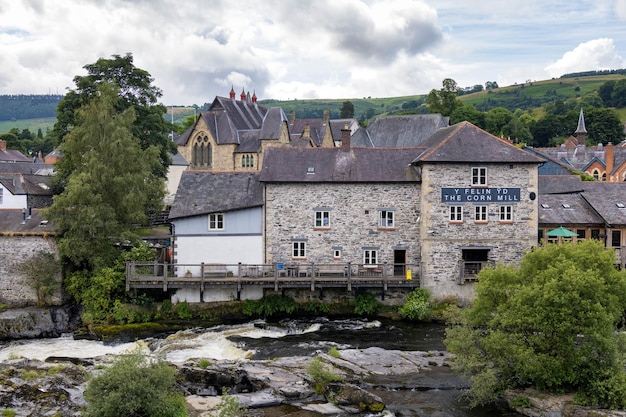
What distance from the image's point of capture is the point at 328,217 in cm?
3500

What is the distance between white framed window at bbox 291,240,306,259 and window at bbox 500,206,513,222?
32.5 ft

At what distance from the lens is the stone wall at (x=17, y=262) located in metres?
33.5

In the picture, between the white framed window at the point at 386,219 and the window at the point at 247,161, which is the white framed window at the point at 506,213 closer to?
the white framed window at the point at 386,219

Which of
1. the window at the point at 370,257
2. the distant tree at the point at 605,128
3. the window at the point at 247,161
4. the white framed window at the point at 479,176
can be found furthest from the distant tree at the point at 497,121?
the window at the point at 370,257

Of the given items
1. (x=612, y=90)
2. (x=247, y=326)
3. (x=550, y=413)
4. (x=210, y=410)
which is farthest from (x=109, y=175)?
(x=612, y=90)

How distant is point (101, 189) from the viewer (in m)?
34.4

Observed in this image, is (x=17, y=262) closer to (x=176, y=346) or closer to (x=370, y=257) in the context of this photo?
(x=176, y=346)

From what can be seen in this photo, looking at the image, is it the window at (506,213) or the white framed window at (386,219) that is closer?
the window at (506,213)

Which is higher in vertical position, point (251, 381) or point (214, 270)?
point (214, 270)

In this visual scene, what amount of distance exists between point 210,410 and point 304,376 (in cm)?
416

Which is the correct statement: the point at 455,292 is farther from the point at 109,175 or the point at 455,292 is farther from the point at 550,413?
the point at 109,175

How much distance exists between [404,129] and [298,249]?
3610cm

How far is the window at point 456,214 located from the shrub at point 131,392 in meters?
19.3

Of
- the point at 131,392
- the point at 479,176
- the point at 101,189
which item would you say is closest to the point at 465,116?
the point at 479,176
